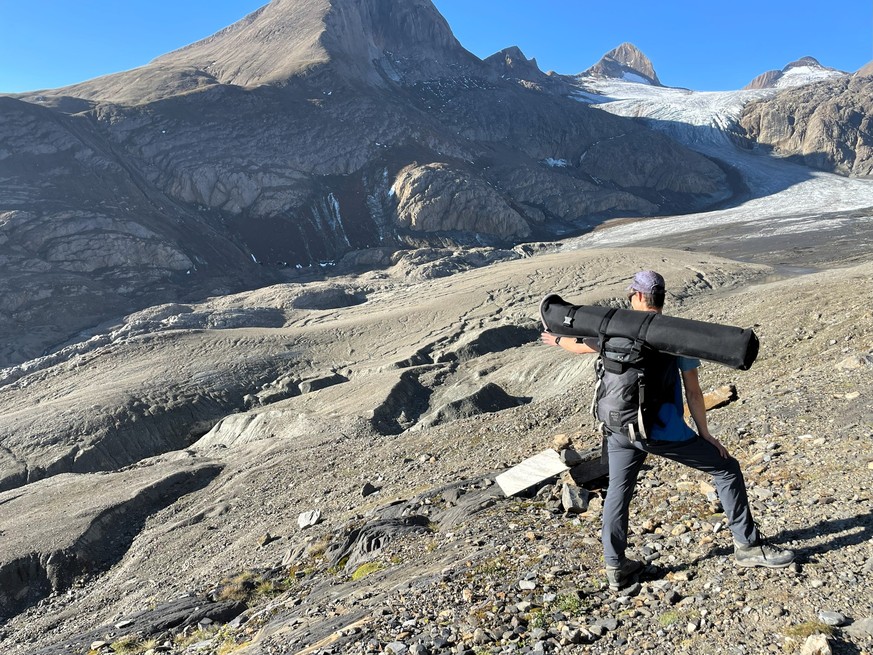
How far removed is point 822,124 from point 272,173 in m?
91.6

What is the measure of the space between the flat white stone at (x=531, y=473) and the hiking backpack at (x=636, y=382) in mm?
2882

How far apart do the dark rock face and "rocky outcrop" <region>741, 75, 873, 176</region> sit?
20.7 metres

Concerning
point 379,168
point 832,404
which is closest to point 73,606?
point 832,404

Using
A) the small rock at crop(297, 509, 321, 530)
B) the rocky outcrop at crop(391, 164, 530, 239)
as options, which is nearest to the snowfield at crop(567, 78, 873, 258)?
the rocky outcrop at crop(391, 164, 530, 239)

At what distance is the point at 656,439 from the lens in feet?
14.3

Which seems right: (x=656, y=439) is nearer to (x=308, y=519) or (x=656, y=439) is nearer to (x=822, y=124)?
(x=308, y=519)

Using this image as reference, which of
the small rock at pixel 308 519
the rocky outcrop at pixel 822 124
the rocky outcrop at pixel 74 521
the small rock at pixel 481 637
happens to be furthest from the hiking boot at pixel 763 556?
the rocky outcrop at pixel 822 124

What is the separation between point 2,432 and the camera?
2281 centimetres

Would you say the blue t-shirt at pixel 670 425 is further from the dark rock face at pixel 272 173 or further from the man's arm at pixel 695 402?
the dark rock face at pixel 272 173

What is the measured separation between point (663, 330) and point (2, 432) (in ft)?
85.7

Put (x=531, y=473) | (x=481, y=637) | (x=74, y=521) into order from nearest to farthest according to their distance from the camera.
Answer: (x=481, y=637), (x=531, y=473), (x=74, y=521)

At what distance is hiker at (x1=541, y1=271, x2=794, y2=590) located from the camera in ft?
14.2

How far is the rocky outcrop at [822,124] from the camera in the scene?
98.1m

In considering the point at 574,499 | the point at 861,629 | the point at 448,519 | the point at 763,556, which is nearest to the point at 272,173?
the point at 448,519
